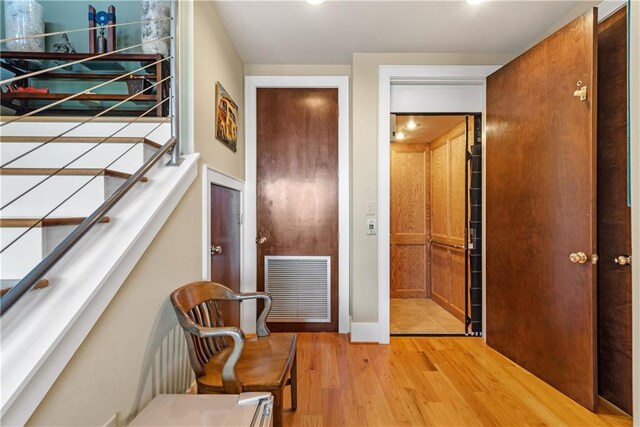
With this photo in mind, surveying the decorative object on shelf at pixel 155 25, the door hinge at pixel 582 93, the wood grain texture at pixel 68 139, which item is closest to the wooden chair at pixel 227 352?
the wood grain texture at pixel 68 139

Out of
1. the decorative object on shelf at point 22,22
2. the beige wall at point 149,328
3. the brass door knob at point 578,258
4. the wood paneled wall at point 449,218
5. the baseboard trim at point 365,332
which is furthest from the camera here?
the wood paneled wall at point 449,218

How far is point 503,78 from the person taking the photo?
2.55 metres

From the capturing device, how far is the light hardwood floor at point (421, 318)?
3229mm

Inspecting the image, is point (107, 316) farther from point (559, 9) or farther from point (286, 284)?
point (559, 9)

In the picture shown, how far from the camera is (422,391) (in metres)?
2.05

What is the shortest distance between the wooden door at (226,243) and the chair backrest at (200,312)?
498mm

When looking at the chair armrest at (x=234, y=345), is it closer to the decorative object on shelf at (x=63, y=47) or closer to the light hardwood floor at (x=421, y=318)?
the decorative object on shelf at (x=63, y=47)

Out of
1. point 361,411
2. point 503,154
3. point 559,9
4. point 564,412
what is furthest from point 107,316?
point 559,9

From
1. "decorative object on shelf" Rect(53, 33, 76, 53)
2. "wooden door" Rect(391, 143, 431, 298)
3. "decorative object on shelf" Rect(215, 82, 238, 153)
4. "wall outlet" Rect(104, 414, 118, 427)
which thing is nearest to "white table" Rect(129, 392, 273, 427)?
"wall outlet" Rect(104, 414, 118, 427)

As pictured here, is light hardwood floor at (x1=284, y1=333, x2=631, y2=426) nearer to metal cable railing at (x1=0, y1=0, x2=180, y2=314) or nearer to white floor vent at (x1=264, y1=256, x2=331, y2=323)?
white floor vent at (x1=264, y1=256, x2=331, y2=323)

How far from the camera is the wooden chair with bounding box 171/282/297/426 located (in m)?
1.33

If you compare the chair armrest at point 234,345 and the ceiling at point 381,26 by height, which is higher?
the ceiling at point 381,26

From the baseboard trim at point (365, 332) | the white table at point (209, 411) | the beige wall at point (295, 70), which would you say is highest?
the beige wall at point (295, 70)

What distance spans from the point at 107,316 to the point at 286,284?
6.81ft
